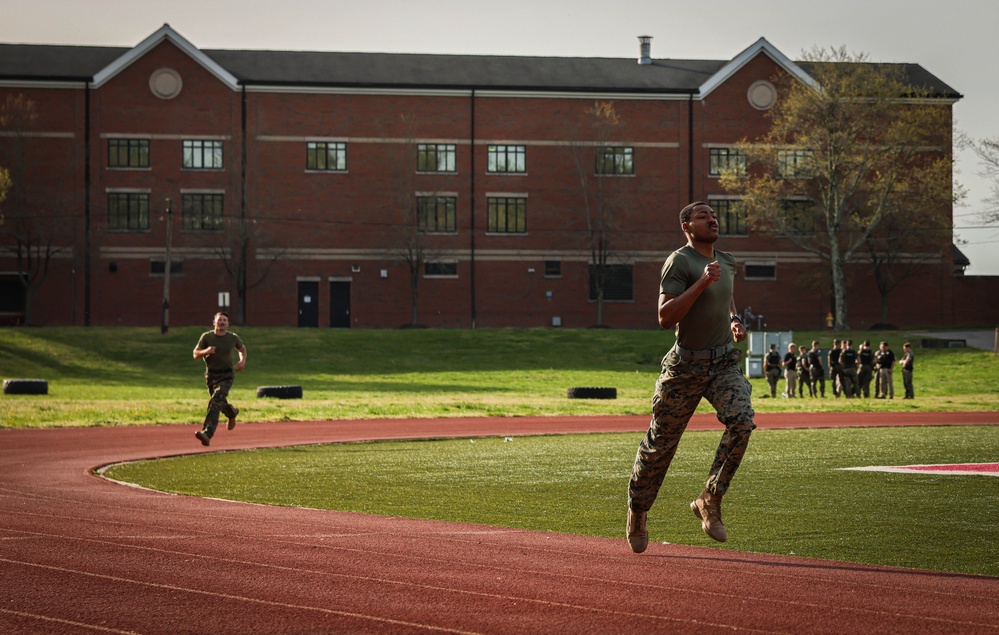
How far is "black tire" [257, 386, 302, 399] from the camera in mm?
35250

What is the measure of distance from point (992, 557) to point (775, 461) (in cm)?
800

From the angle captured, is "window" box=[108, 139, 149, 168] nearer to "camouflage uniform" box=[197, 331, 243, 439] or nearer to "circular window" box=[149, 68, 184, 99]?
"circular window" box=[149, 68, 184, 99]

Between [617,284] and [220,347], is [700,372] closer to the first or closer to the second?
[220,347]

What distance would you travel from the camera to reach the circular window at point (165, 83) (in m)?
63.7

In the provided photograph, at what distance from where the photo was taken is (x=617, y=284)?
66250 millimetres

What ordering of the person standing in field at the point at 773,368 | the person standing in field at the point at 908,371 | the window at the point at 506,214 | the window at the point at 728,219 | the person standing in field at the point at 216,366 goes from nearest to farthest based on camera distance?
the person standing in field at the point at 216,366 < the person standing in field at the point at 908,371 < the person standing in field at the point at 773,368 < the window at the point at 506,214 < the window at the point at 728,219

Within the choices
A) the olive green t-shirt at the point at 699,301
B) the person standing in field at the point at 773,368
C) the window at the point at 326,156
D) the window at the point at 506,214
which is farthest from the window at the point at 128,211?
the olive green t-shirt at the point at 699,301

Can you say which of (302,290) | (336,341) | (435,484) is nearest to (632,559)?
(435,484)

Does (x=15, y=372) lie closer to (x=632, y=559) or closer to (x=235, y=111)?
(x=235, y=111)

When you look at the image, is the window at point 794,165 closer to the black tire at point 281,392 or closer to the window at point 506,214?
the window at point 506,214

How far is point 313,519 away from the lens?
11281mm

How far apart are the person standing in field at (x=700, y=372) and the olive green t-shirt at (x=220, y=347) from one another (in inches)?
496

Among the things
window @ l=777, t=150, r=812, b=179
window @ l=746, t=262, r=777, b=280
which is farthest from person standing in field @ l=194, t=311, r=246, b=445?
window @ l=746, t=262, r=777, b=280

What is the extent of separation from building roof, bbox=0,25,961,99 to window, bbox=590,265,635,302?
9077 mm
